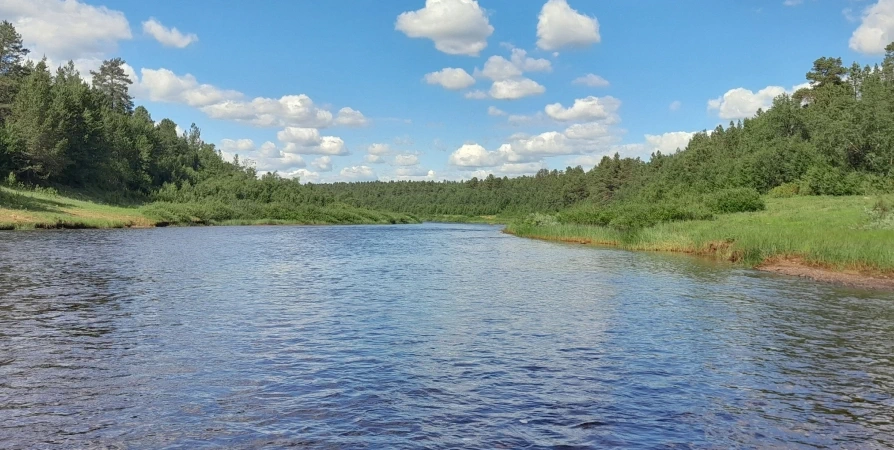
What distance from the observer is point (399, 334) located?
61.9 ft

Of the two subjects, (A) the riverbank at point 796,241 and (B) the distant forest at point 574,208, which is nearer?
(A) the riverbank at point 796,241

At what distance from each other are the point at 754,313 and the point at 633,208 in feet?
174

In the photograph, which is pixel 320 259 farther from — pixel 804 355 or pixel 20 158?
pixel 20 158

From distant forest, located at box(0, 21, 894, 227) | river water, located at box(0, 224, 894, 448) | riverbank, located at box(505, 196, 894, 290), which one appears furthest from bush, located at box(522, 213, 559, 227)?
river water, located at box(0, 224, 894, 448)

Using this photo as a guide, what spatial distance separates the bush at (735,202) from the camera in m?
70.1

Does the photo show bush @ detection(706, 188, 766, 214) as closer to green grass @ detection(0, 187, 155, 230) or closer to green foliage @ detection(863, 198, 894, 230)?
green foliage @ detection(863, 198, 894, 230)

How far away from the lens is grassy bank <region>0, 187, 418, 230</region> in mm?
65250

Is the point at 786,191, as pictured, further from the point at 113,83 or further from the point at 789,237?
the point at 113,83

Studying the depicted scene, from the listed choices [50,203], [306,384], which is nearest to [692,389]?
[306,384]

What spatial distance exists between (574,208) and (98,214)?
83283 mm

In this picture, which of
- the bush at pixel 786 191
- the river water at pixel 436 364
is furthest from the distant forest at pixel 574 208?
the river water at pixel 436 364

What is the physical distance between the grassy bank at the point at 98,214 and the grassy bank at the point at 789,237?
2295 inches

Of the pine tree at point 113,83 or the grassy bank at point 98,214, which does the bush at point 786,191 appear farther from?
the pine tree at point 113,83

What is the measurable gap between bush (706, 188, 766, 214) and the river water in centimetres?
4277
